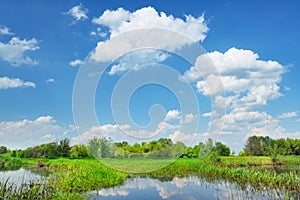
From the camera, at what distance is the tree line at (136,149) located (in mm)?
26219

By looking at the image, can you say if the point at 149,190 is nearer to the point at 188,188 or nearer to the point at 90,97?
the point at 188,188

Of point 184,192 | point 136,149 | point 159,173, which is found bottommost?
point 184,192

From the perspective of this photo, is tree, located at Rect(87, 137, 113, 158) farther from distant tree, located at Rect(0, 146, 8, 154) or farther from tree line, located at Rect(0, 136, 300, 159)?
distant tree, located at Rect(0, 146, 8, 154)

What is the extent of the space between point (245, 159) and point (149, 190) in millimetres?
18301

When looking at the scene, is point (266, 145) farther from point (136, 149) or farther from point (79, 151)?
point (79, 151)

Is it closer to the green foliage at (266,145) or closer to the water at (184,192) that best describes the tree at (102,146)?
the water at (184,192)

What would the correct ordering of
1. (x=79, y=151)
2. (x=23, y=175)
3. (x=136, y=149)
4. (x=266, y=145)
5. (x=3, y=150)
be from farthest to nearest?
(x=3, y=150) → (x=79, y=151) → (x=266, y=145) → (x=136, y=149) → (x=23, y=175)

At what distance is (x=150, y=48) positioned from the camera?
12.2 meters

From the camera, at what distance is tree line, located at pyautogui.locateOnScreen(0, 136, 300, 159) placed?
26219 millimetres

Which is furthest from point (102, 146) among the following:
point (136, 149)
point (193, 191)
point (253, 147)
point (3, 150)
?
point (3, 150)

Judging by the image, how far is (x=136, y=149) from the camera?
26.2m

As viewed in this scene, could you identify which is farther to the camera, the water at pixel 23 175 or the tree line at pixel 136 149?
the tree line at pixel 136 149

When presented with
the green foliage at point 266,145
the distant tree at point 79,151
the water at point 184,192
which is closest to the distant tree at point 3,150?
→ the distant tree at point 79,151

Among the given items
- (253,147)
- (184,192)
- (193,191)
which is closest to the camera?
(184,192)
